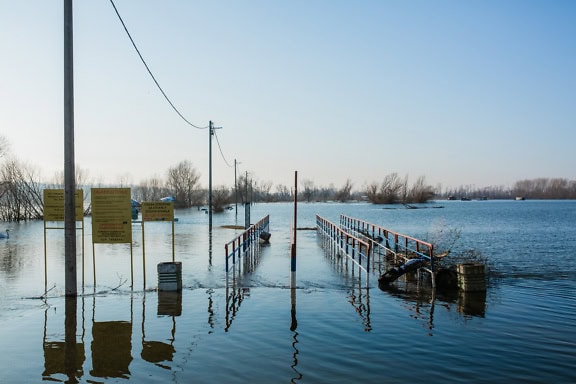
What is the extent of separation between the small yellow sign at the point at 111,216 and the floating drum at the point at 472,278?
776 cm

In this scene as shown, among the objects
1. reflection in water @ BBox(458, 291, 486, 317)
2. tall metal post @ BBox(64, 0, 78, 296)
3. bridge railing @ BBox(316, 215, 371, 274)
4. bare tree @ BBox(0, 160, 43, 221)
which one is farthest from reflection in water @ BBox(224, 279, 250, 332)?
bare tree @ BBox(0, 160, 43, 221)

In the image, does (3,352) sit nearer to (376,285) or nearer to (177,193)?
(376,285)

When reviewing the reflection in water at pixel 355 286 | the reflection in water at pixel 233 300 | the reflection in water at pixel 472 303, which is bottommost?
the reflection in water at pixel 472 303

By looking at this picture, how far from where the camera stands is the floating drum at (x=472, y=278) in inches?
435

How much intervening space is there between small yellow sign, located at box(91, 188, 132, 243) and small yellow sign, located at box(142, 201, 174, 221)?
0.61 meters

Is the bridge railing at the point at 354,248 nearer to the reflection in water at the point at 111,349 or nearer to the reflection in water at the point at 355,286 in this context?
the reflection in water at the point at 355,286

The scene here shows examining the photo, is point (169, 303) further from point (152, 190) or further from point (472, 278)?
point (152, 190)

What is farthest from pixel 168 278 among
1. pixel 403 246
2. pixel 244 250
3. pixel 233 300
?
pixel 403 246

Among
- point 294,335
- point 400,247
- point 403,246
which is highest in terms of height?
point 403,246

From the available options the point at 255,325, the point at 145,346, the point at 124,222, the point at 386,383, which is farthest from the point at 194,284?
the point at 386,383

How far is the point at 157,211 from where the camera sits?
1171 centimetres

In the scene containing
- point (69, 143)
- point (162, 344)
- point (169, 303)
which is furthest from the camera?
point (69, 143)

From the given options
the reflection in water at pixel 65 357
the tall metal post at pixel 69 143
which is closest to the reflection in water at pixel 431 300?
the reflection in water at pixel 65 357

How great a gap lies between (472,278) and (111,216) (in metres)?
8.46
